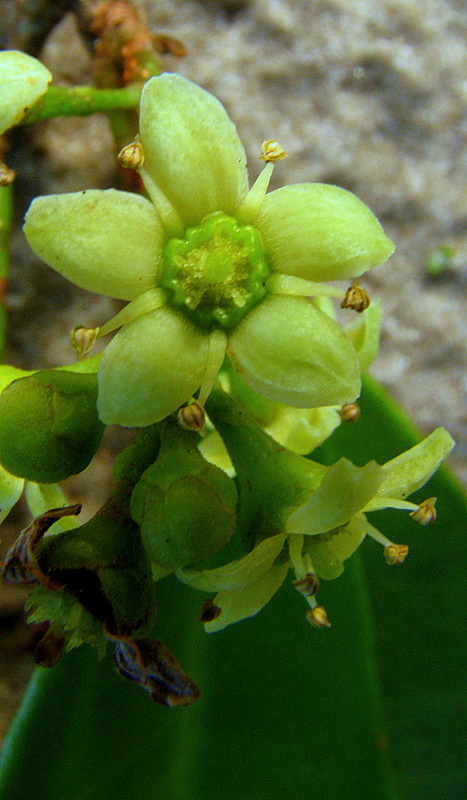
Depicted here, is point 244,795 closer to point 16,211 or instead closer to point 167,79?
point 167,79

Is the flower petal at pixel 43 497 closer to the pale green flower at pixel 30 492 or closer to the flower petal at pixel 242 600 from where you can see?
the pale green flower at pixel 30 492

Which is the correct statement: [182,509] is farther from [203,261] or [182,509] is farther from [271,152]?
[271,152]

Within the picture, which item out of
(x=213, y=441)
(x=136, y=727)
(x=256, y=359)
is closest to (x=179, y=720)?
(x=136, y=727)

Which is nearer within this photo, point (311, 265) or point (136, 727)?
point (311, 265)

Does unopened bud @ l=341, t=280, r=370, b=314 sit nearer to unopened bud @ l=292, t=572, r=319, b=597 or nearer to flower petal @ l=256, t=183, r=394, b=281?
flower petal @ l=256, t=183, r=394, b=281

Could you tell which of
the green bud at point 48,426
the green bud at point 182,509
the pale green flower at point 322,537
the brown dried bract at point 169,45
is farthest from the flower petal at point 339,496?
the brown dried bract at point 169,45
